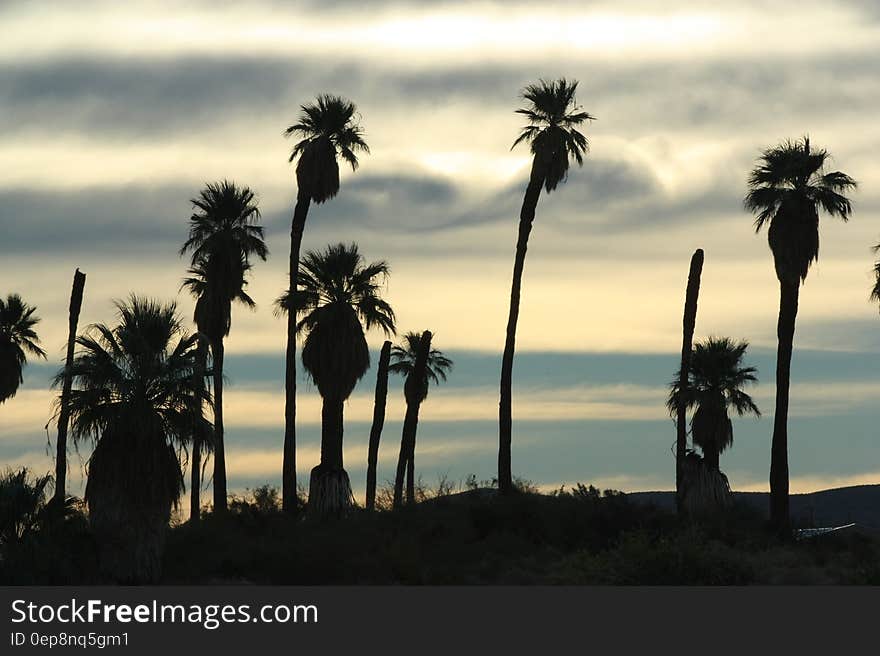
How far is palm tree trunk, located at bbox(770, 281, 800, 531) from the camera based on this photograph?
58.4m

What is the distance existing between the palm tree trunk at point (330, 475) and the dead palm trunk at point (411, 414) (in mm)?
10337

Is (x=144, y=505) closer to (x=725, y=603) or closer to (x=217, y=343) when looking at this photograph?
(x=725, y=603)

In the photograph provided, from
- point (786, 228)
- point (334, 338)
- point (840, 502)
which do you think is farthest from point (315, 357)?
point (840, 502)

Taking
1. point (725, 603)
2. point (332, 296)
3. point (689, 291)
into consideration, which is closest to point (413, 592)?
point (725, 603)

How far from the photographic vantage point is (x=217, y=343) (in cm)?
6969

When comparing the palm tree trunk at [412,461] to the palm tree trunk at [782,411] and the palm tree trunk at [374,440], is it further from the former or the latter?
the palm tree trunk at [782,411]

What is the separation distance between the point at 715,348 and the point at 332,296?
2213cm

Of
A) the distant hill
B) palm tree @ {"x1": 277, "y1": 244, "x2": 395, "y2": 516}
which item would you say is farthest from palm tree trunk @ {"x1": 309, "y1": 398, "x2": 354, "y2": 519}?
the distant hill

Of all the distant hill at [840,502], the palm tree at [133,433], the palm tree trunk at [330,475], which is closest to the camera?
the palm tree at [133,433]

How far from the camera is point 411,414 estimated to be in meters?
74.5

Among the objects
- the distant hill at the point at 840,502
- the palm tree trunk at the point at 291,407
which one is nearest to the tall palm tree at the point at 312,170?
the palm tree trunk at the point at 291,407

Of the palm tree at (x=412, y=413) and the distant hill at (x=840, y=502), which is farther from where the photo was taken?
the distant hill at (x=840, y=502)

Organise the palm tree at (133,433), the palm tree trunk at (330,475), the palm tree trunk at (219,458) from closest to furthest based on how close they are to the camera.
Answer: the palm tree at (133,433) < the palm tree trunk at (330,475) < the palm tree trunk at (219,458)

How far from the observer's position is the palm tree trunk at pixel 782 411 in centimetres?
5838
